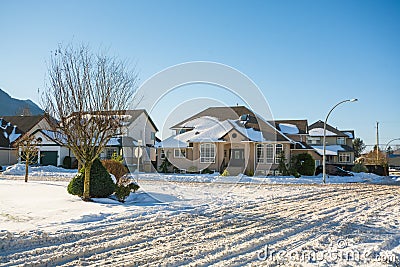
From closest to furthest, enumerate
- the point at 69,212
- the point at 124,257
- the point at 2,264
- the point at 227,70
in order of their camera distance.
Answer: the point at 2,264 → the point at 124,257 → the point at 69,212 → the point at 227,70

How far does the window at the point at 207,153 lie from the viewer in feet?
123

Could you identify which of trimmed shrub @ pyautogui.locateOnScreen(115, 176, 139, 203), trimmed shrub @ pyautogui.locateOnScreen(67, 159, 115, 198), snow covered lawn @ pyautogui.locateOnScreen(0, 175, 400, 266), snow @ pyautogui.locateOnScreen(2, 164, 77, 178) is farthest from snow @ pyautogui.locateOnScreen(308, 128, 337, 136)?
trimmed shrub @ pyautogui.locateOnScreen(67, 159, 115, 198)

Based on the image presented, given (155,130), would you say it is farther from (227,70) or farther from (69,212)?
(69,212)

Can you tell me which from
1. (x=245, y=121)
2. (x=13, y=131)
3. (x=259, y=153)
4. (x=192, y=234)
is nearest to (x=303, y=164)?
(x=259, y=153)

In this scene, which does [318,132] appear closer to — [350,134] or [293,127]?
[350,134]

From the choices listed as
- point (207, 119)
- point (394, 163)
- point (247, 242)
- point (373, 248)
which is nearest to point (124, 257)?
point (247, 242)

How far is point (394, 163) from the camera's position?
336 feet

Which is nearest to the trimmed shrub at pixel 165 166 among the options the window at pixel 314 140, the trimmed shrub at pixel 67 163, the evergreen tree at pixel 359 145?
the trimmed shrub at pixel 67 163

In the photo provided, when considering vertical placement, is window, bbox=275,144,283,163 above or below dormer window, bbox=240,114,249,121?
below

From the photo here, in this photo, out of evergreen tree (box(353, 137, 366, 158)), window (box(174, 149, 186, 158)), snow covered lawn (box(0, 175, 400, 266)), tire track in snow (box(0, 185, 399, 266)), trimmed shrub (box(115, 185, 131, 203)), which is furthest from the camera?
evergreen tree (box(353, 137, 366, 158))

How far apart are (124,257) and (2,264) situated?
1905 mm

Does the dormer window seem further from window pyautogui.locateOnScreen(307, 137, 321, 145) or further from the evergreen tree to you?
the evergreen tree

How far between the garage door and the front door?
65.4 feet

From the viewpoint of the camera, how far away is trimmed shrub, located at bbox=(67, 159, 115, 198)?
14.1 meters
